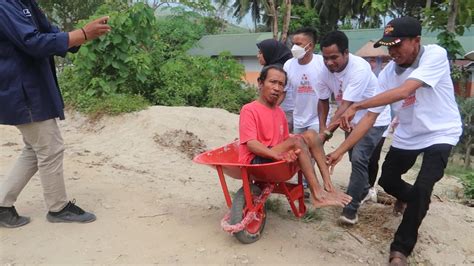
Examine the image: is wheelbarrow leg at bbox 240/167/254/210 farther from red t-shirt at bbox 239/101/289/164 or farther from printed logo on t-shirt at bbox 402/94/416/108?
printed logo on t-shirt at bbox 402/94/416/108

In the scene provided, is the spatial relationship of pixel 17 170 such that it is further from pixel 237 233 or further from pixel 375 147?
pixel 375 147

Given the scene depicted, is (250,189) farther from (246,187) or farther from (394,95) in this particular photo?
(394,95)

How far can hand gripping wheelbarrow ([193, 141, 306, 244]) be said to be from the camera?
3.13 m

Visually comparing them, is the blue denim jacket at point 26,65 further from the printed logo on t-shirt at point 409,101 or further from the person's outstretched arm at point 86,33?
the printed logo on t-shirt at point 409,101

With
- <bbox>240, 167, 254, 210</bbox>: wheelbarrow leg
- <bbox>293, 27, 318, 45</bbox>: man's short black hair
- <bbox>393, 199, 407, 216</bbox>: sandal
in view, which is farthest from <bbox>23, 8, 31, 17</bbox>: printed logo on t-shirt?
<bbox>393, 199, 407, 216</bbox>: sandal

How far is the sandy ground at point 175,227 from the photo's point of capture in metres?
3.13

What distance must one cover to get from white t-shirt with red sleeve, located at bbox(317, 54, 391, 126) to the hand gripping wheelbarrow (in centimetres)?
Answer: 79

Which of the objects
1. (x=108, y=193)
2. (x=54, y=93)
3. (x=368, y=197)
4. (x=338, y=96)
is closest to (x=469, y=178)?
(x=368, y=197)

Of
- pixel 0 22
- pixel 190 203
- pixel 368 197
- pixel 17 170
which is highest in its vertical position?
pixel 0 22

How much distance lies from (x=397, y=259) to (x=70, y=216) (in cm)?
234

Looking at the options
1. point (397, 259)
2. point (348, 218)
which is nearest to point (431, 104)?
point (397, 259)

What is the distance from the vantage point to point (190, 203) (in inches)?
162

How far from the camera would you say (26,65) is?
3191mm

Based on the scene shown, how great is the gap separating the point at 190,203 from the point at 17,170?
4.65 ft
